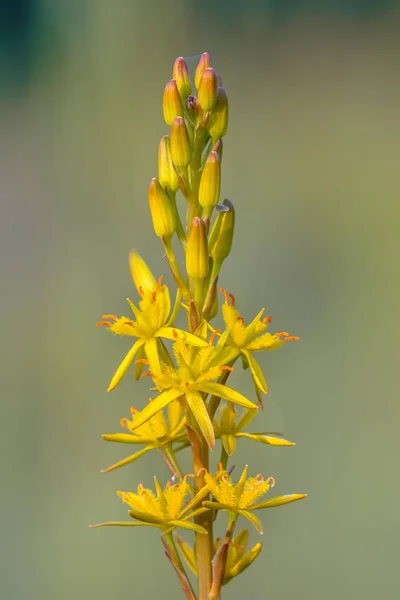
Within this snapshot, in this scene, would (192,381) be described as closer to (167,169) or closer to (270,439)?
(270,439)

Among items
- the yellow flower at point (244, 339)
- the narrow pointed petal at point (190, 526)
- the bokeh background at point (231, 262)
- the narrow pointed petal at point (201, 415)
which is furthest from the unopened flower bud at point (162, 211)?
the bokeh background at point (231, 262)

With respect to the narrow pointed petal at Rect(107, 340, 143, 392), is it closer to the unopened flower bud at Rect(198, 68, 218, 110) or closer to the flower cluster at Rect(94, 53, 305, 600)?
the flower cluster at Rect(94, 53, 305, 600)

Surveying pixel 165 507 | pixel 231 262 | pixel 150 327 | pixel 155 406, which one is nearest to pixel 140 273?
pixel 150 327

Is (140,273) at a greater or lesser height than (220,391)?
greater

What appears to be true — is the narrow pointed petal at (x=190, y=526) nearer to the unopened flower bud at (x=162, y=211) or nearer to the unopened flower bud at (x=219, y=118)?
the unopened flower bud at (x=162, y=211)

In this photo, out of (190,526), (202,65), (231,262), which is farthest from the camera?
(231,262)

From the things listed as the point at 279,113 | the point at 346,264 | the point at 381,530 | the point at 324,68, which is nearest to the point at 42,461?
the point at 381,530
